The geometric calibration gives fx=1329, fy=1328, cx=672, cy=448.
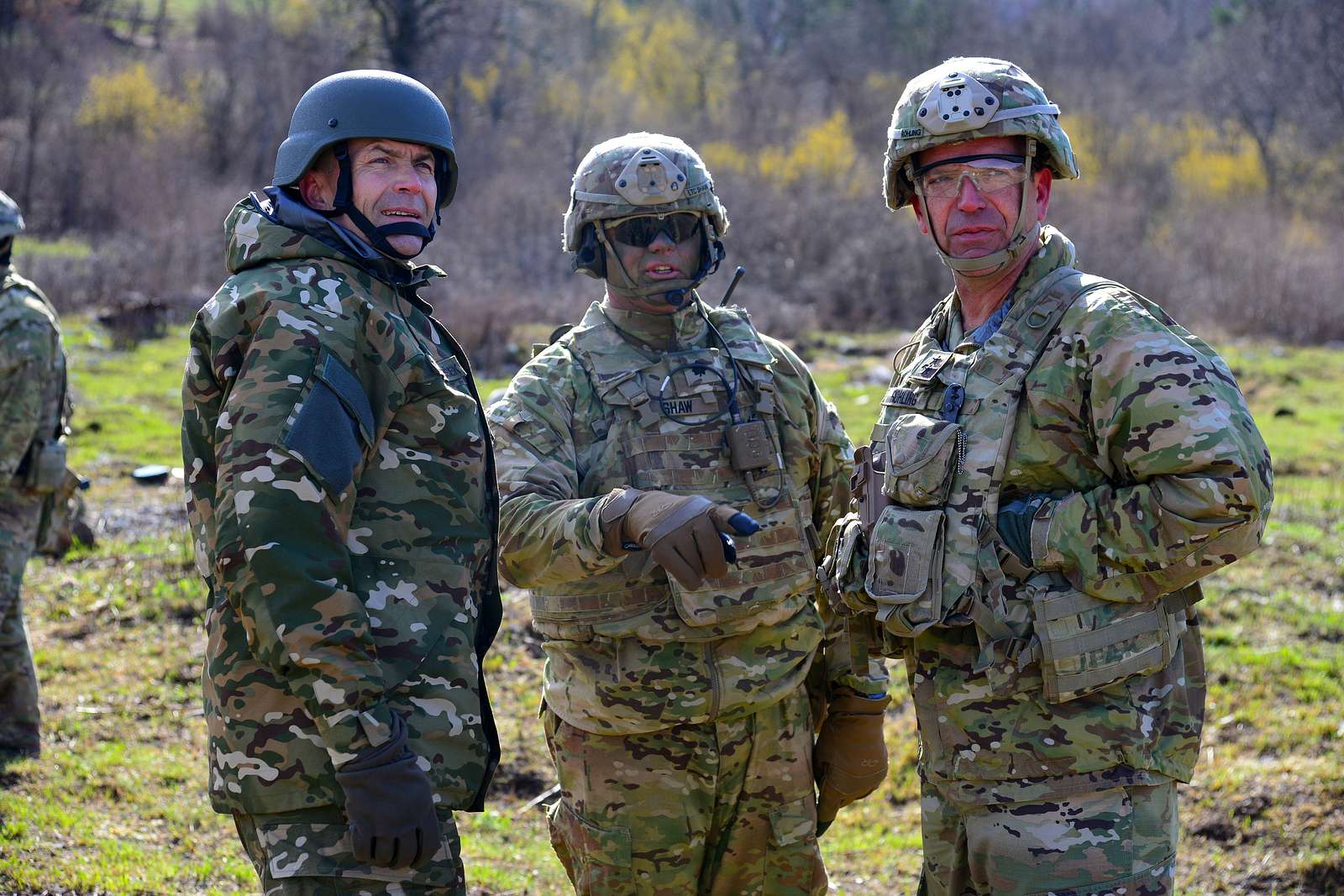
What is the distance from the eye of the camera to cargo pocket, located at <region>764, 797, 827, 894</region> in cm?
378

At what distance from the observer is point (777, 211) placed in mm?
30734

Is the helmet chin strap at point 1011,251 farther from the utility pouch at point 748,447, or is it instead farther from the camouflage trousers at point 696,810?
the camouflage trousers at point 696,810

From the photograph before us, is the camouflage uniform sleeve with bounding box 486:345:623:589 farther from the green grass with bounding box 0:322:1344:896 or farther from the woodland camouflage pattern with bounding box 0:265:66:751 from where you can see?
the woodland camouflage pattern with bounding box 0:265:66:751

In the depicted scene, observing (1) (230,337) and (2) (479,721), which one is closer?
(1) (230,337)

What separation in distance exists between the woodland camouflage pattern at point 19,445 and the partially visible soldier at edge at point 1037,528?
4367mm

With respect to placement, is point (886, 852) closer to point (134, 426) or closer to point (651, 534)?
point (651, 534)

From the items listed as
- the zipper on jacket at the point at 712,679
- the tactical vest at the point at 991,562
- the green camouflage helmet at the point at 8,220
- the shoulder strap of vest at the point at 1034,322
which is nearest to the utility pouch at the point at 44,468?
the green camouflage helmet at the point at 8,220

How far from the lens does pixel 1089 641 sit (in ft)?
10.3

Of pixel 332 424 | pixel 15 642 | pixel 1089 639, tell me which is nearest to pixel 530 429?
pixel 332 424

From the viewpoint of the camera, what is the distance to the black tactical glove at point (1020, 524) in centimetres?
322

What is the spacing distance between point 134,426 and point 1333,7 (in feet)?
130

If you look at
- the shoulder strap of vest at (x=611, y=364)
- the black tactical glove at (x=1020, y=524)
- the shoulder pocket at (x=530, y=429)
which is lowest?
the black tactical glove at (x=1020, y=524)

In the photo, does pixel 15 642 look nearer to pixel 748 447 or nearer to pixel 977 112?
pixel 748 447

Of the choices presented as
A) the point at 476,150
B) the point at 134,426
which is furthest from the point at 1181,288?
the point at 134,426
